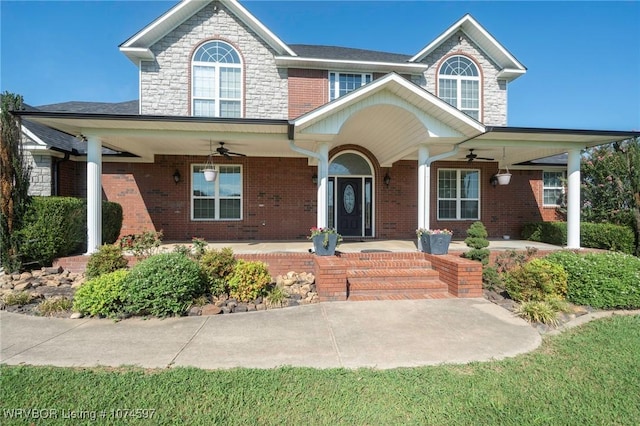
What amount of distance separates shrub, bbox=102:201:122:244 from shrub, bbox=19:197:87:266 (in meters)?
1.33

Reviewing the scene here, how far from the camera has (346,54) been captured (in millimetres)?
11727

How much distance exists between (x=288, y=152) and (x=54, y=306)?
7348mm

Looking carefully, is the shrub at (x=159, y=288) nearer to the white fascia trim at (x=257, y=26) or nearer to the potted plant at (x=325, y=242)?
the potted plant at (x=325, y=242)

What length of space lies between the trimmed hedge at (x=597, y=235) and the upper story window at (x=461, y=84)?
4932 millimetres

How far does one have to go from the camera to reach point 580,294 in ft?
18.0

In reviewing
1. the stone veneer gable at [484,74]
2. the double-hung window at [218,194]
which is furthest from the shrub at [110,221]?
the stone veneer gable at [484,74]

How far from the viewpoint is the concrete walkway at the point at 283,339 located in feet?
11.0

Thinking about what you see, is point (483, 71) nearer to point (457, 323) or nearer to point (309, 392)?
point (457, 323)

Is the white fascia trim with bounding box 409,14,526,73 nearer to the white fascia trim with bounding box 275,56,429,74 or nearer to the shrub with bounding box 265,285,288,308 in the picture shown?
the white fascia trim with bounding box 275,56,429,74

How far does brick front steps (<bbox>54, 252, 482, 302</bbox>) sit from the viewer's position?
5.76m

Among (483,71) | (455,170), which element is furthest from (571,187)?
(483,71)

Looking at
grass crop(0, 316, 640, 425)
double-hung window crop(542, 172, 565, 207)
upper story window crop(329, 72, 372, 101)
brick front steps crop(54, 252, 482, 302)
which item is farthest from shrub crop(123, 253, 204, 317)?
double-hung window crop(542, 172, 565, 207)

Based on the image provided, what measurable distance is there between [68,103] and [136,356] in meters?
15.7

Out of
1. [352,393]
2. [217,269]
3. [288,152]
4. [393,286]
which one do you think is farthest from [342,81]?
[352,393]
